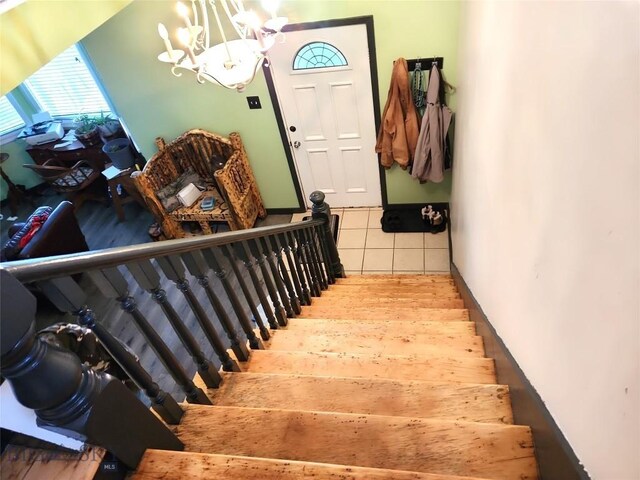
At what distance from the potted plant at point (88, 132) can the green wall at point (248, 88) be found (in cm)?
111

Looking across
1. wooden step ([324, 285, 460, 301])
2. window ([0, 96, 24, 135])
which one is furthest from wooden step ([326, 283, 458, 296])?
window ([0, 96, 24, 135])

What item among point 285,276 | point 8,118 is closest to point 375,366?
point 285,276

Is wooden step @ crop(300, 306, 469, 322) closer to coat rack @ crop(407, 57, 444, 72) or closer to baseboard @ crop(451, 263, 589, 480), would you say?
baseboard @ crop(451, 263, 589, 480)

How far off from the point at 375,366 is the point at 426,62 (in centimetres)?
266

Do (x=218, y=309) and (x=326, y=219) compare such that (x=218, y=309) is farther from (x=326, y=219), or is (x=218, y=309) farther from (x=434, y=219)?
(x=434, y=219)

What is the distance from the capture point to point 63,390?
31.3 inches

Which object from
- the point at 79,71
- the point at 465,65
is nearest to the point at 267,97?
the point at 465,65

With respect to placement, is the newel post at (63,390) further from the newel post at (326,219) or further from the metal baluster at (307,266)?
the newel post at (326,219)

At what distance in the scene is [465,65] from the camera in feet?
9.39

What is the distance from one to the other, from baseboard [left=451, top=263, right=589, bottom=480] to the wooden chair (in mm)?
4833

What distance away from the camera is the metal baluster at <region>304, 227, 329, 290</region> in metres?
2.88

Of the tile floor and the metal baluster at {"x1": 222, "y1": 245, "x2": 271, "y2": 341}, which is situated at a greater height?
the metal baluster at {"x1": 222, "y1": 245, "x2": 271, "y2": 341}

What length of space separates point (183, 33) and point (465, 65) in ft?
6.11

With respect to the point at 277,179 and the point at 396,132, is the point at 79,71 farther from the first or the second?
the point at 396,132
